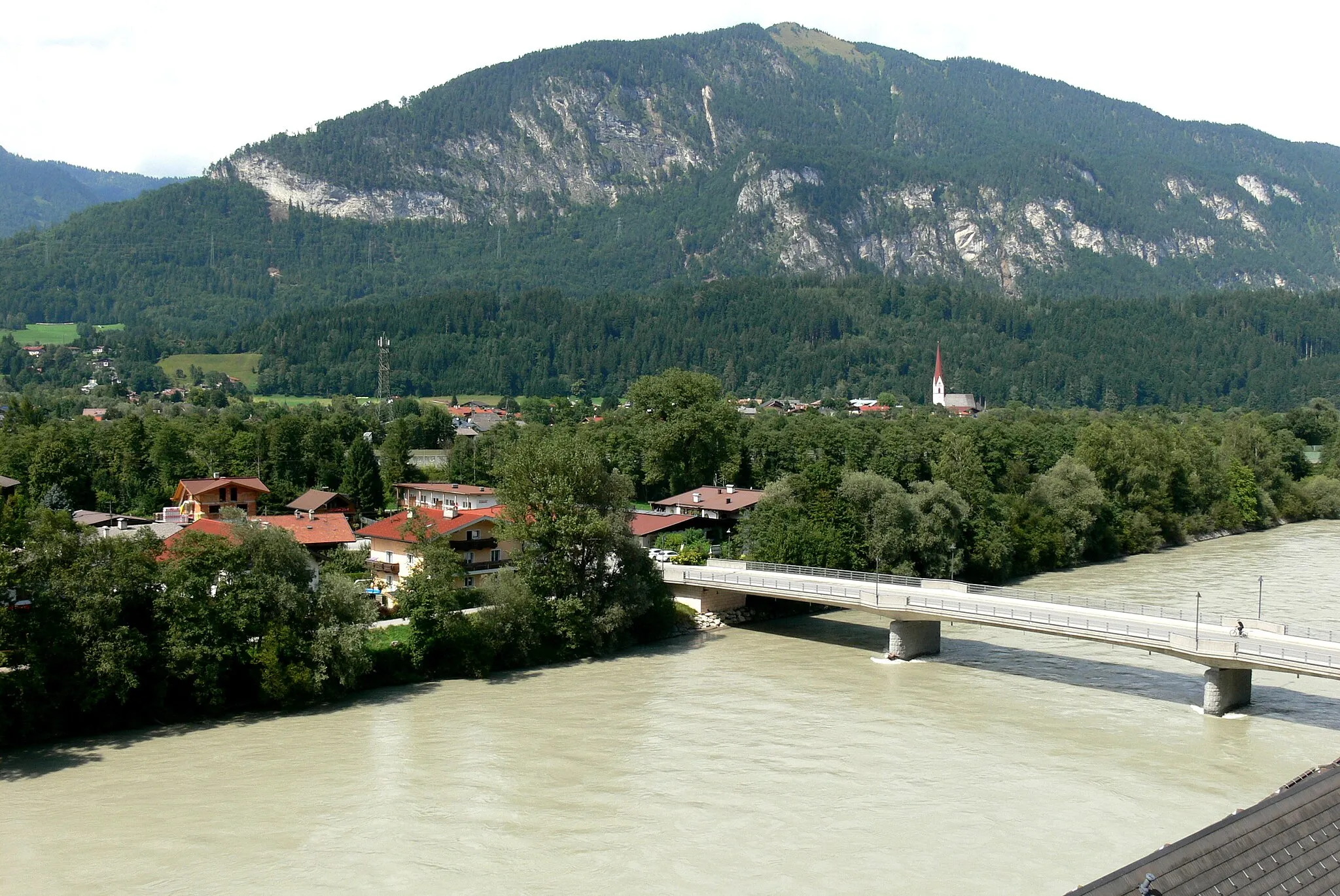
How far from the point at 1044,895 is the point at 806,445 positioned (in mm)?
54798

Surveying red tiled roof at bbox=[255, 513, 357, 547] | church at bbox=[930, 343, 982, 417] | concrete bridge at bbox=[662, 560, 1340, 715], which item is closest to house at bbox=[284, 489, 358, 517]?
red tiled roof at bbox=[255, 513, 357, 547]

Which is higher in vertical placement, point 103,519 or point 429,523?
point 429,523

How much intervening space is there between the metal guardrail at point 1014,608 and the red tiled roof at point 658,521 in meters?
11.4

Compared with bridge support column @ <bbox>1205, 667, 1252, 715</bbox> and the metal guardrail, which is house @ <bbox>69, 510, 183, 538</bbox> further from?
bridge support column @ <bbox>1205, 667, 1252, 715</bbox>

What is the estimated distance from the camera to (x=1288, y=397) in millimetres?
173375

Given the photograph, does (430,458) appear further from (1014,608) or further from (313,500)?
(1014,608)

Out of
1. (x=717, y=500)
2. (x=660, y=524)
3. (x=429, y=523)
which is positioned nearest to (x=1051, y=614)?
(x=429, y=523)

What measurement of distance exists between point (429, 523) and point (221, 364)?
132m

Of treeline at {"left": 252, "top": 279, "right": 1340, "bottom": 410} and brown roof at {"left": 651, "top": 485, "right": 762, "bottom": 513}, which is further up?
treeline at {"left": 252, "top": 279, "right": 1340, "bottom": 410}

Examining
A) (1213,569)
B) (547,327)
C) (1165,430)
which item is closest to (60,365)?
(547,327)

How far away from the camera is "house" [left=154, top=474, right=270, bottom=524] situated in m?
59.8

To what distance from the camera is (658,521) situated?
61.6 meters

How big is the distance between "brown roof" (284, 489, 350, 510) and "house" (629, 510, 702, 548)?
16.2m

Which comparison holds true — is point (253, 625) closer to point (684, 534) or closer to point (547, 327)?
point (684, 534)
